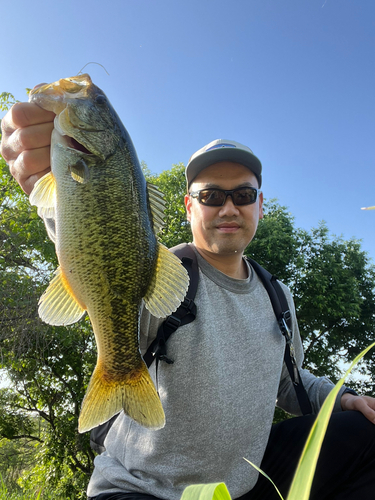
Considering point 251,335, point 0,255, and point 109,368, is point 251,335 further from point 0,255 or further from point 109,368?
point 0,255

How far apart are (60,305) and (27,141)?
Result: 0.85 metres

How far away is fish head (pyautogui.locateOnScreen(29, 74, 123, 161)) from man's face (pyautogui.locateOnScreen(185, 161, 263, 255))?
4.15ft

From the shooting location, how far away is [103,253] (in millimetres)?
1579

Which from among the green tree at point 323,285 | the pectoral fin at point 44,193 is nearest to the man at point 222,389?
the pectoral fin at point 44,193

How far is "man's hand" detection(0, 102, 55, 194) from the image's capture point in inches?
67.9

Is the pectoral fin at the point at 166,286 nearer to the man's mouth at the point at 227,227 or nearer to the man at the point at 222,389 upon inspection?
the man at the point at 222,389

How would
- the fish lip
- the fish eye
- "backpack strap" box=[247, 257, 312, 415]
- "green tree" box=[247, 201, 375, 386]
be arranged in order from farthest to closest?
"green tree" box=[247, 201, 375, 386] → "backpack strap" box=[247, 257, 312, 415] → the fish eye → the fish lip

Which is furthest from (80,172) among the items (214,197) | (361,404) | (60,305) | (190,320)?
(361,404)

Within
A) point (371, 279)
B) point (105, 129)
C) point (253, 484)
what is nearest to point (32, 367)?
point (253, 484)

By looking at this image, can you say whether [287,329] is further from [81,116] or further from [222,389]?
[81,116]

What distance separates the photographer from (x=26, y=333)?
10.0m

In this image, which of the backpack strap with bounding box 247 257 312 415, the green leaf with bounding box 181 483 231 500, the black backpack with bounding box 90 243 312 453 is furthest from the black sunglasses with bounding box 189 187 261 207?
the green leaf with bounding box 181 483 231 500

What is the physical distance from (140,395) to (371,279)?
22630mm

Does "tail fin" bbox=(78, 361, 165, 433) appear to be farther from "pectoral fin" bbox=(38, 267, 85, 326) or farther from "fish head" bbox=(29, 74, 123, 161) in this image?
"fish head" bbox=(29, 74, 123, 161)
